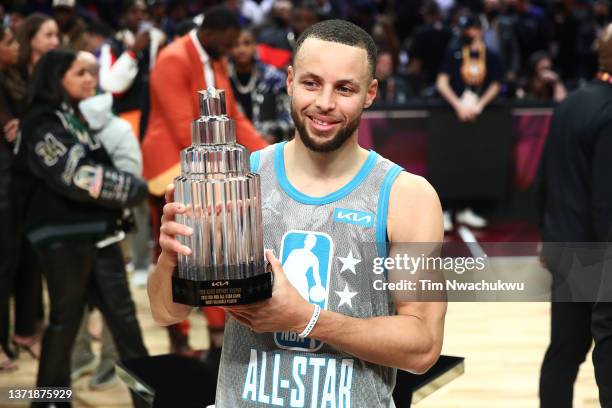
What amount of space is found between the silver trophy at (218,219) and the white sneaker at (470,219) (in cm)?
602

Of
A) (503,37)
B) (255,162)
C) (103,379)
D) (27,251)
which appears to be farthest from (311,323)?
(503,37)

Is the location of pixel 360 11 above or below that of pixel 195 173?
above

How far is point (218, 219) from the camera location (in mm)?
1794

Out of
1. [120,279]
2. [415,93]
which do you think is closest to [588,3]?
[415,93]

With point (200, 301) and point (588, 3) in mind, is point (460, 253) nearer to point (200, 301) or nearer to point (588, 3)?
point (200, 301)

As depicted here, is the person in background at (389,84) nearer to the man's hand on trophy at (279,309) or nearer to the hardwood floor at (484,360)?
the hardwood floor at (484,360)

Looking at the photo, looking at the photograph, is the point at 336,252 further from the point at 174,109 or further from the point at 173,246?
the point at 174,109

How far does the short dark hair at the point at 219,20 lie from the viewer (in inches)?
183

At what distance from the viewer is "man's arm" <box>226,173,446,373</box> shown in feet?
5.82

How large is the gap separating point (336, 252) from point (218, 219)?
28cm

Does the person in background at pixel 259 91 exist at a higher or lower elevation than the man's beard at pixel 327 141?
higher

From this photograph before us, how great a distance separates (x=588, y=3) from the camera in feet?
37.9

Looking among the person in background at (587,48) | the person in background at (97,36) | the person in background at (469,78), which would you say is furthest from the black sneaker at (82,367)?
the person in background at (587,48)

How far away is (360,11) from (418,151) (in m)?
4.49
